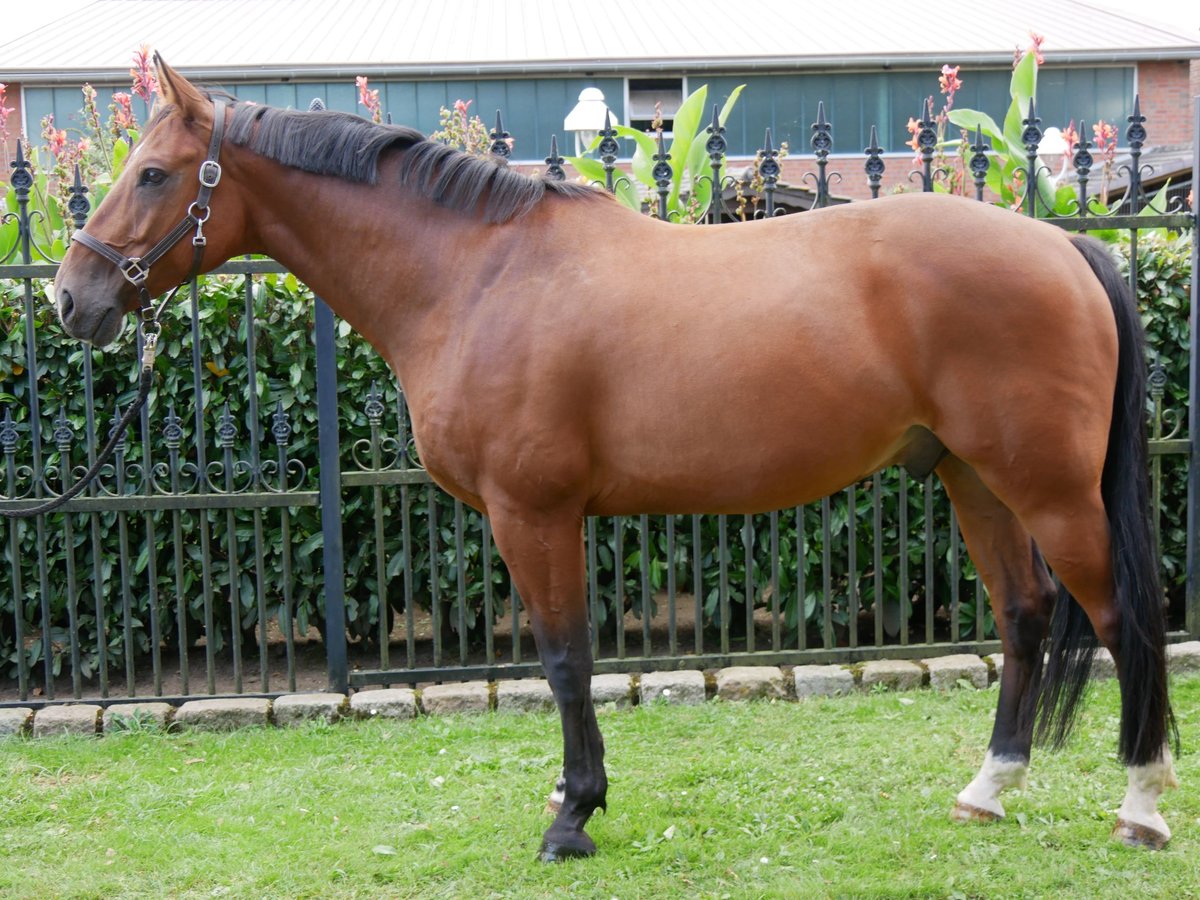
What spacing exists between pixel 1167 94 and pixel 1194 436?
2384 centimetres

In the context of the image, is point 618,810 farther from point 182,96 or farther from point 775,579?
point 182,96

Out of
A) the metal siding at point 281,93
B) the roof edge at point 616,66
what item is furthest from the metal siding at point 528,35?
the metal siding at point 281,93

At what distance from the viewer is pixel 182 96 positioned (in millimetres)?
3152

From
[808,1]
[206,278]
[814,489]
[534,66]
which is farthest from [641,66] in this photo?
[814,489]

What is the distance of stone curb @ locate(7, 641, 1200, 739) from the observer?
15.6 ft

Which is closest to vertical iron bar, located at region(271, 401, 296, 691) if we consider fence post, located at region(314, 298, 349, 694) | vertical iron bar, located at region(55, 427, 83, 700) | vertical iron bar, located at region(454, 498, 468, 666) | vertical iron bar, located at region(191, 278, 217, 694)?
fence post, located at region(314, 298, 349, 694)

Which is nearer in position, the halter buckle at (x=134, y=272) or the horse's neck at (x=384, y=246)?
the halter buckle at (x=134, y=272)

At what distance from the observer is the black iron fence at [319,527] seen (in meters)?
4.77

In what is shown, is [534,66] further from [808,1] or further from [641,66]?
[808,1]

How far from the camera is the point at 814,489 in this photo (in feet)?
10.7

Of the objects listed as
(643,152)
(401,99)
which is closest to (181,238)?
(643,152)

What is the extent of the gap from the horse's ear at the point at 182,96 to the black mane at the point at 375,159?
93mm

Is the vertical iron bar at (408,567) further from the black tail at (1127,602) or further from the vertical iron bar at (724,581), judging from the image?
the black tail at (1127,602)

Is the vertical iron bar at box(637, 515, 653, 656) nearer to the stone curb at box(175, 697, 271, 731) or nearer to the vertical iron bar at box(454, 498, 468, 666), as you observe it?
the vertical iron bar at box(454, 498, 468, 666)
